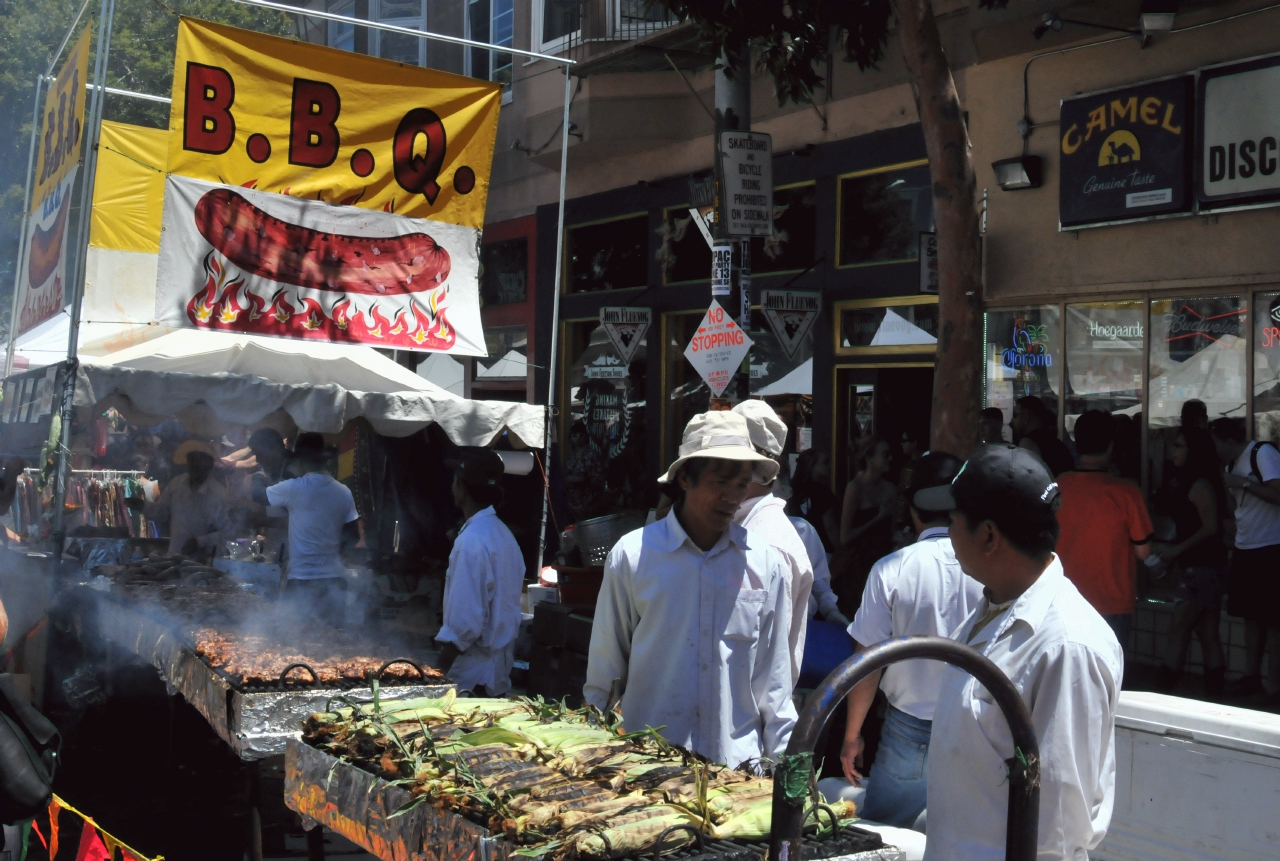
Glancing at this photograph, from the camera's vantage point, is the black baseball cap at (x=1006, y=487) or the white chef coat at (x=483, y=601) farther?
the white chef coat at (x=483, y=601)

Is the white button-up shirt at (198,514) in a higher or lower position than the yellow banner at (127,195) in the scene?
lower

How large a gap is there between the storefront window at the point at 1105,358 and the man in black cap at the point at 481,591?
6927 mm

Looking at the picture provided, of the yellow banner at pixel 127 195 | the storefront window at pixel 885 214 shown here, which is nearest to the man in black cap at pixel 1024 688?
the storefront window at pixel 885 214

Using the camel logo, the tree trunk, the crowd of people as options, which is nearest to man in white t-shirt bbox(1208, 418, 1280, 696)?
the crowd of people

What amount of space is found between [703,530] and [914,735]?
1.25m

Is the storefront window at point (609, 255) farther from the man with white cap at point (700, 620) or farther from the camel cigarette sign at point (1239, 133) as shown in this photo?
the man with white cap at point (700, 620)

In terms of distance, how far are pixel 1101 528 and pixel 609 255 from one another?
10737mm

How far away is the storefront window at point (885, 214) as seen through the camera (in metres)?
12.7

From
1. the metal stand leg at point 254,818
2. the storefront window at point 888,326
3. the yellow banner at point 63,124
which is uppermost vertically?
the yellow banner at point 63,124

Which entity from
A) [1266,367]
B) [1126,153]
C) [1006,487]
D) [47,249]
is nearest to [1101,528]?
[1266,367]

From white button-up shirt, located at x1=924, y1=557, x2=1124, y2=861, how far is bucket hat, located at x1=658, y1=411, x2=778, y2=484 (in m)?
1.18

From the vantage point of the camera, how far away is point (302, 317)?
8297mm

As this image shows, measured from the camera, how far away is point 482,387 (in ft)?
65.9

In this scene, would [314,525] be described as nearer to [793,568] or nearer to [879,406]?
[793,568]
